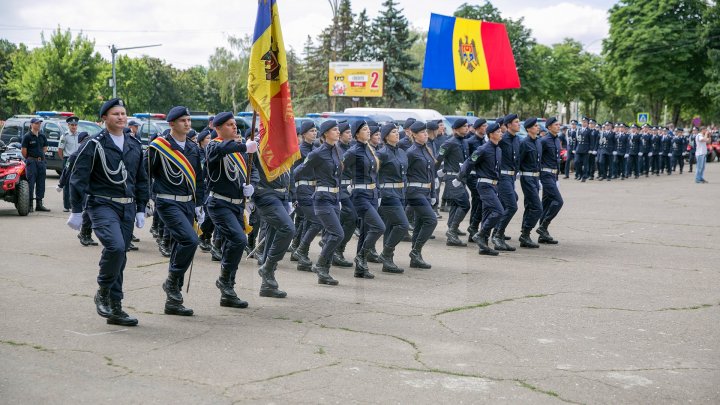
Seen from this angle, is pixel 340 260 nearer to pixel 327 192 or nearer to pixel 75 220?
pixel 327 192

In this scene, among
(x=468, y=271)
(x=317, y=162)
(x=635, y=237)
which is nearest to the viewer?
(x=317, y=162)

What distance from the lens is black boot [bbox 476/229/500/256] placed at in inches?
469

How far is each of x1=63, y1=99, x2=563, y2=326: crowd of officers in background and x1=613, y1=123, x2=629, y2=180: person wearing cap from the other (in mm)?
16302

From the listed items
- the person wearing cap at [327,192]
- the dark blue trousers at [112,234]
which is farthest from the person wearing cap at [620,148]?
the dark blue trousers at [112,234]

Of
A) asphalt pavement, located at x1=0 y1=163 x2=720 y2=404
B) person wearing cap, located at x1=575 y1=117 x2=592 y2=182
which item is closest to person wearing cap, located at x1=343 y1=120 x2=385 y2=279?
asphalt pavement, located at x1=0 y1=163 x2=720 y2=404

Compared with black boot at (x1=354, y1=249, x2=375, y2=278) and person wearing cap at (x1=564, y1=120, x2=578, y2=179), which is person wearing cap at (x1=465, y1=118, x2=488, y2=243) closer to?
black boot at (x1=354, y1=249, x2=375, y2=278)

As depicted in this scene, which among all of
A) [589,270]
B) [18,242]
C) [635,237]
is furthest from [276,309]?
[635,237]

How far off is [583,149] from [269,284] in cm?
2177

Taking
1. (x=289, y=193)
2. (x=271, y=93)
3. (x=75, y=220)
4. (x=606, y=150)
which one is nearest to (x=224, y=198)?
(x=271, y=93)

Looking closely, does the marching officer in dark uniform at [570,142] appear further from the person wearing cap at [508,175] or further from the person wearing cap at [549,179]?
the person wearing cap at [508,175]

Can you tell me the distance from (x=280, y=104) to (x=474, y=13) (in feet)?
167

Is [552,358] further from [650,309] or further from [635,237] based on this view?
[635,237]

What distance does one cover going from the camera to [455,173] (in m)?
13.9

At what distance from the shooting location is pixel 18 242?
40.7ft
